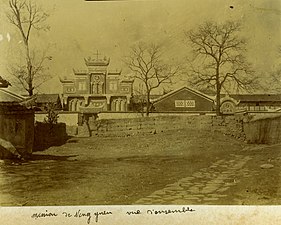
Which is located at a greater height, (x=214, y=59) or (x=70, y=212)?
(x=214, y=59)

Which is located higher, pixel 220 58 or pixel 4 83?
pixel 220 58

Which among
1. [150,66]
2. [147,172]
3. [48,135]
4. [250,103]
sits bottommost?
[147,172]

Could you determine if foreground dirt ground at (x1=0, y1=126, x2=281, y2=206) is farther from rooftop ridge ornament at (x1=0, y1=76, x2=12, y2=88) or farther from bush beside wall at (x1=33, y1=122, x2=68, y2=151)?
rooftop ridge ornament at (x1=0, y1=76, x2=12, y2=88)

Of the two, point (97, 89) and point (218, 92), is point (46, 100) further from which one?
point (218, 92)

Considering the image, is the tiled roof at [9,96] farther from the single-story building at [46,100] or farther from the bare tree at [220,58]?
the bare tree at [220,58]

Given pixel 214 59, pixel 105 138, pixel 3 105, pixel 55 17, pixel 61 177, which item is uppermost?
pixel 55 17

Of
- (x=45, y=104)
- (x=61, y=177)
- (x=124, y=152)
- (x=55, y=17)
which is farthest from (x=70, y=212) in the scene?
(x=55, y=17)

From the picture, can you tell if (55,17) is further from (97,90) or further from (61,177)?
(61,177)

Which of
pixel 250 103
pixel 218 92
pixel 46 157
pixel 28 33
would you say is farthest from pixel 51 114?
pixel 250 103

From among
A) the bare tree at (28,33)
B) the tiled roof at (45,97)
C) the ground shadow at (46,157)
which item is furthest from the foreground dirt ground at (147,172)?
the bare tree at (28,33)
